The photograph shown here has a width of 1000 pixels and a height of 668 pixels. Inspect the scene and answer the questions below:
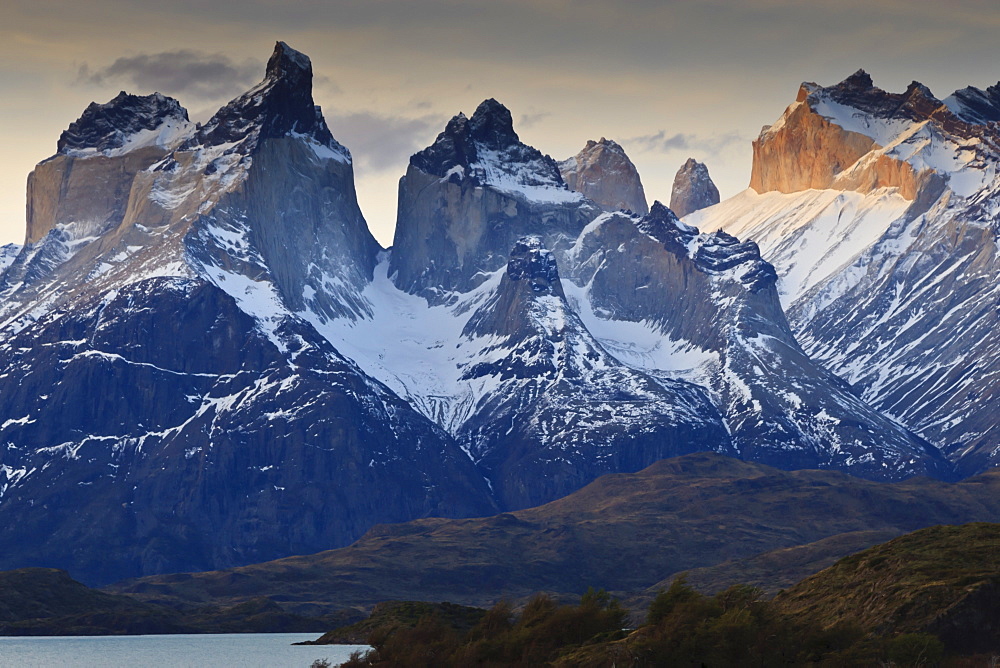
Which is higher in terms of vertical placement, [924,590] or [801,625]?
[924,590]

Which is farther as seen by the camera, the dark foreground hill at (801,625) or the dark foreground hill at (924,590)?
the dark foreground hill at (924,590)

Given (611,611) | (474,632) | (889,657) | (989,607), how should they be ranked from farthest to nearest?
(474,632) < (611,611) < (989,607) < (889,657)

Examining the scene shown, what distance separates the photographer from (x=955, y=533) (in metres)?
194

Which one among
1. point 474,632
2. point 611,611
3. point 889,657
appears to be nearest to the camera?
point 889,657

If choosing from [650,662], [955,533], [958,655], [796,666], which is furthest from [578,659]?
[955,533]

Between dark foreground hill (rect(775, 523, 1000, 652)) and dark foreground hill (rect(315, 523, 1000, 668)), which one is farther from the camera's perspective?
dark foreground hill (rect(775, 523, 1000, 652))

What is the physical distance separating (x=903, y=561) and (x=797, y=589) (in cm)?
1672

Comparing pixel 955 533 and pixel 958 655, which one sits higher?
pixel 955 533

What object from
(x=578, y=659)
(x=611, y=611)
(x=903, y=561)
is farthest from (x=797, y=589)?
(x=578, y=659)

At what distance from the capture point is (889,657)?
152750 millimetres

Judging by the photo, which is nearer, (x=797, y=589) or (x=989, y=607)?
(x=989, y=607)

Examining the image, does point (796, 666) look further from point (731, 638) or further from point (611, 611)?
point (611, 611)

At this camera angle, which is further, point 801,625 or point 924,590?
point 924,590

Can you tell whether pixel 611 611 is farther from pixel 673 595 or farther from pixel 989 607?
pixel 989 607
